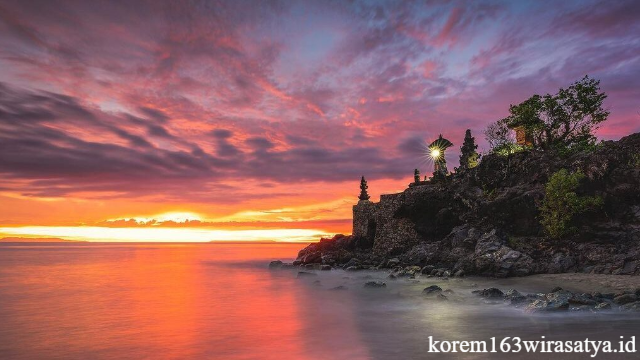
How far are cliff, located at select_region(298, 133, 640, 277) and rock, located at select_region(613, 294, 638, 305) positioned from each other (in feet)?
24.6

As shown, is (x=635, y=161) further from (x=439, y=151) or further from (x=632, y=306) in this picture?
(x=439, y=151)

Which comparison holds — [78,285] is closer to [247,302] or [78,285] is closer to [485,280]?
[247,302]

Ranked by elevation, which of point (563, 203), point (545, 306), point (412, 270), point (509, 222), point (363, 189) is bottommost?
point (545, 306)

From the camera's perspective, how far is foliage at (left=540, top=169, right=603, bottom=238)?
1150 inches

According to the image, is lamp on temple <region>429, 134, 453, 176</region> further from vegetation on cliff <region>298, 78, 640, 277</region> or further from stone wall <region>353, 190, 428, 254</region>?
stone wall <region>353, 190, 428, 254</region>

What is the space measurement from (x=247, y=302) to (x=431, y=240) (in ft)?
73.4

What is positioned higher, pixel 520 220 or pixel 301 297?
pixel 520 220

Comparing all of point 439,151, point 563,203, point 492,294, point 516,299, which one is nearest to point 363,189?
point 439,151

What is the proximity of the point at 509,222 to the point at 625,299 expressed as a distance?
1670 cm

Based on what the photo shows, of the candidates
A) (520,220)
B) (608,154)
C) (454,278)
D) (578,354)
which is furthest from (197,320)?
(608,154)

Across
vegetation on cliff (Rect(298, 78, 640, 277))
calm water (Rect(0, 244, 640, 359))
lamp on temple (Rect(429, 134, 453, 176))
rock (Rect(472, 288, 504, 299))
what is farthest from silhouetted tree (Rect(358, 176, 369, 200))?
rock (Rect(472, 288, 504, 299))

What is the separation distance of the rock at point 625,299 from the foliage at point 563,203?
12664 mm

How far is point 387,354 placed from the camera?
12.5 meters

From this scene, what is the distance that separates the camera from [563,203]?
1174 inches
